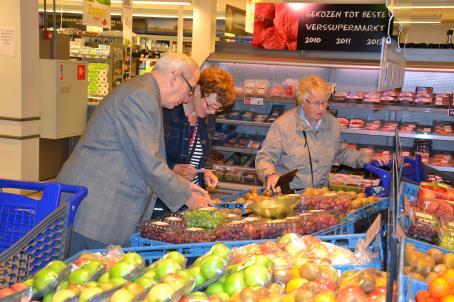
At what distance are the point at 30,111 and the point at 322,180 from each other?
15.9 feet

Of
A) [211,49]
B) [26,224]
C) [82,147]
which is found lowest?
[26,224]

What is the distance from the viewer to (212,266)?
200 cm

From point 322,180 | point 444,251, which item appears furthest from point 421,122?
point 444,251

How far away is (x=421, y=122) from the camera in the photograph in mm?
6719

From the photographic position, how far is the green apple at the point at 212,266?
1.99 metres

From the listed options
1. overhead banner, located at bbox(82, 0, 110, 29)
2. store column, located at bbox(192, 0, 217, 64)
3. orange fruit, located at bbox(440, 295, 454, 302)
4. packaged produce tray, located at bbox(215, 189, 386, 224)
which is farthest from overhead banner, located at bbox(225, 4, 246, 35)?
orange fruit, located at bbox(440, 295, 454, 302)

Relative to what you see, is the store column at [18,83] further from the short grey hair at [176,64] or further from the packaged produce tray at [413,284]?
the packaged produce tray at [413,284]

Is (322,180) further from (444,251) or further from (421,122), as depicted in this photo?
(421,122)

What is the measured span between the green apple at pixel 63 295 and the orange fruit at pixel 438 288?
1.21 metres

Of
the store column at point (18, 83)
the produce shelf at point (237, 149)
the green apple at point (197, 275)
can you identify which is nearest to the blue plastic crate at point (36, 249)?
the green apple at point (197, 275)

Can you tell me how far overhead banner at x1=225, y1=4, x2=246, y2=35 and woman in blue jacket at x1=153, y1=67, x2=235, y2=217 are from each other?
615 centimetres

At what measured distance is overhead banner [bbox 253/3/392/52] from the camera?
272 inches

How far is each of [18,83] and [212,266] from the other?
6.23 m

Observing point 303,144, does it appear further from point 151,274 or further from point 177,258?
point 151,274
